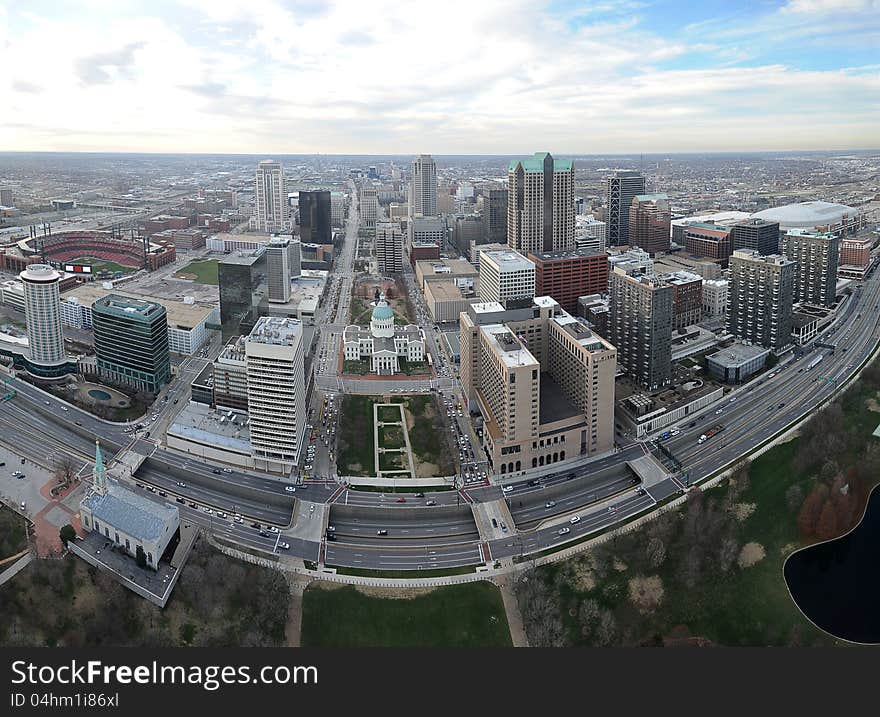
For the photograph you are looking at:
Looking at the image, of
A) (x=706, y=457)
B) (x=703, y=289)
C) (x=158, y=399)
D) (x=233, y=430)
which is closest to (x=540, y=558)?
(x=706, y=457)

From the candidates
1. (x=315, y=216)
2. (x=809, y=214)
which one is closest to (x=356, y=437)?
(x=315, y=216)

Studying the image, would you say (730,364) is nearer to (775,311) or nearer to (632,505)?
(775,311)

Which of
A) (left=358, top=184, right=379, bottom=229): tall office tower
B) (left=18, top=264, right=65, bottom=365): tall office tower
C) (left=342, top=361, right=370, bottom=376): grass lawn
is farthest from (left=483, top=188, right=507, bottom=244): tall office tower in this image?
(left=18, top=264, right=65, bottom=365): tall office tower

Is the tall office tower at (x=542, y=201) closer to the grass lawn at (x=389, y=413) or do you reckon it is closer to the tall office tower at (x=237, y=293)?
the tall office tower at (x=237, y=293)

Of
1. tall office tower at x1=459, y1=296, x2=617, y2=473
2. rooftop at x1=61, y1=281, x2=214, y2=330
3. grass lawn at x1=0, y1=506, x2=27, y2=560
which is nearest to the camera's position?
grass lawn at x1=0, y1=506, x2=27, y2=560

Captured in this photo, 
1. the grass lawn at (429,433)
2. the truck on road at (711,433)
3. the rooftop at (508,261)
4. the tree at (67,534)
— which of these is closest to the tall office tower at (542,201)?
the rooftop at (508,261)

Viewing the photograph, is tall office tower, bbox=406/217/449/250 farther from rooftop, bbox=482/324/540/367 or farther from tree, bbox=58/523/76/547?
tree, bbox=58/523/76/547
